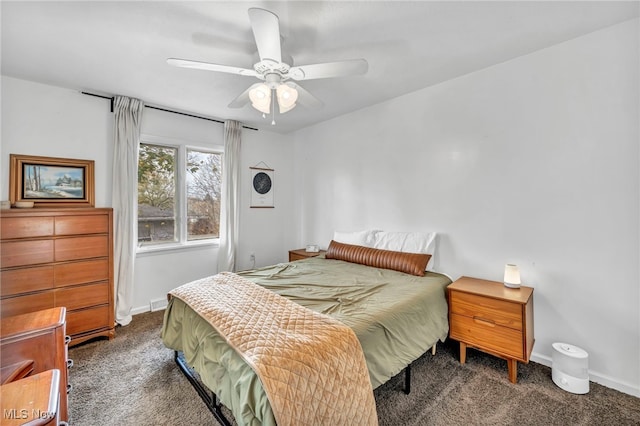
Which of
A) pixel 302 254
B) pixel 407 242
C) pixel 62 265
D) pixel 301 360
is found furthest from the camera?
pixel 302 254

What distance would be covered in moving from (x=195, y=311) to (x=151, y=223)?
2.22 meters

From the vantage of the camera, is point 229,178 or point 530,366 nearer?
point 530,366

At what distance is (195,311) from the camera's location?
1.82 meters

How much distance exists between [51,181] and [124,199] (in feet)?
2.07

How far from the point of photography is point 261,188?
438 centimetres

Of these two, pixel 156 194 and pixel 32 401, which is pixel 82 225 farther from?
pixel 32 401

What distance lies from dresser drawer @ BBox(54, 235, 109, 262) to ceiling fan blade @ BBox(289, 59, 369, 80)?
8.27 feet

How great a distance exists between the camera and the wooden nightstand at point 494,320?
195 centimetres

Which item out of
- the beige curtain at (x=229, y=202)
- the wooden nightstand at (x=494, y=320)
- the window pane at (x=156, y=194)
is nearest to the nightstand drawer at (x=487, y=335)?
the wooden nightstand at (x=494, y=320)

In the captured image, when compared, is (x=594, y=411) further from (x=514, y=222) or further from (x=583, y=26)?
(x=583, y=26)

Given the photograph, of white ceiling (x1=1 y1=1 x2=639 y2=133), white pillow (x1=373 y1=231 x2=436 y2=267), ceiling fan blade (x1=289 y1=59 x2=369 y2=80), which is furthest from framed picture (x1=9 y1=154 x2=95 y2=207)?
white pillow (x1=373 y1=231 x2=436 y2=267)

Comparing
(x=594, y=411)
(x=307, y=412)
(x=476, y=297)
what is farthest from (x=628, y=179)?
(x=307, y=412)

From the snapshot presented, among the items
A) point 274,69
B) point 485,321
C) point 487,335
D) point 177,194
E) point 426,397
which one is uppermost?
point 274,69

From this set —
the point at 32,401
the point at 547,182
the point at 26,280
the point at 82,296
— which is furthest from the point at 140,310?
the point at 547,182
